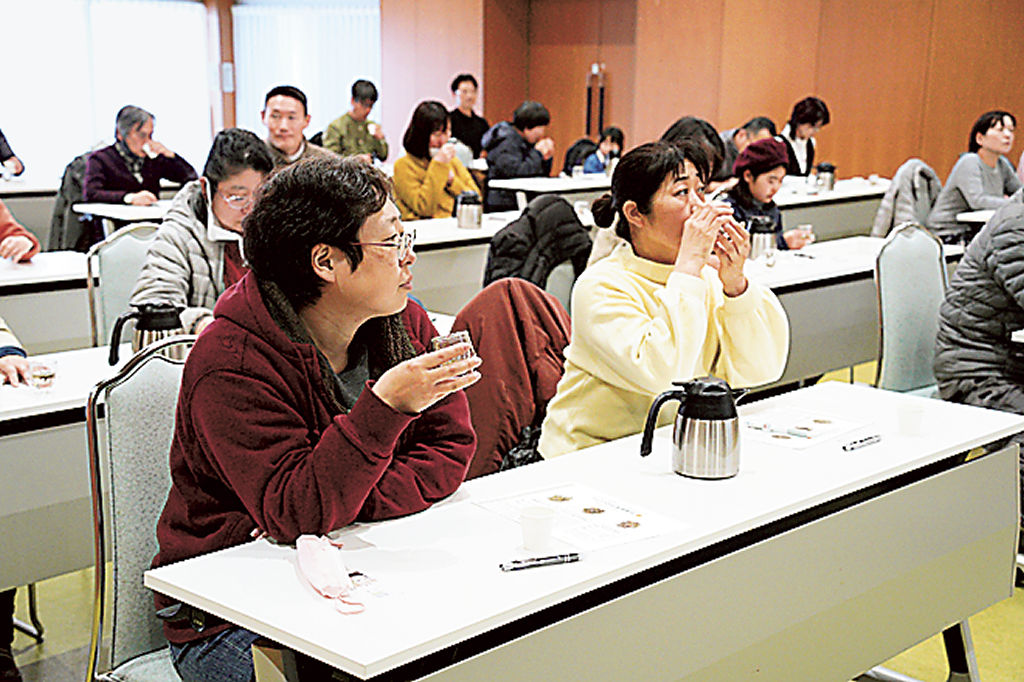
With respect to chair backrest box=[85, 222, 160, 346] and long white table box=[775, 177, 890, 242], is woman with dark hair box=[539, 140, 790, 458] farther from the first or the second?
long white table box=[775, 177, 890, 242]

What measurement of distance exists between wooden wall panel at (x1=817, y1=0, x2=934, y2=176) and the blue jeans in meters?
8.81

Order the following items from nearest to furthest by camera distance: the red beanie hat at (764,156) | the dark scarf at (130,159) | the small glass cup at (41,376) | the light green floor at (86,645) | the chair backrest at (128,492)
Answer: the chair backrest at (128,492) < the small glass cup at (41,376) < the light green floor at (86,645) < the red beanie hat at (764,156) < the dark scarf at (130,159)

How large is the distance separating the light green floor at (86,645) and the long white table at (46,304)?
1.03 meters

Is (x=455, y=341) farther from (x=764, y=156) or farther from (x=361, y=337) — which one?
(x=764, y=156)

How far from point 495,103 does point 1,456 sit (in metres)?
9.73

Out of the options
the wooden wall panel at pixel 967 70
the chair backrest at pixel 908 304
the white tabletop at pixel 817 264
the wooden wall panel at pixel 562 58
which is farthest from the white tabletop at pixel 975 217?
the wooden wall panel at pixel 562 58

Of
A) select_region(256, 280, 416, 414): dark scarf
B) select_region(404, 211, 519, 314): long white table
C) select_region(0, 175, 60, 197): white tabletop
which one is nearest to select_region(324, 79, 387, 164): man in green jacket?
select_region(0, 175, 60, 197): white tabletop

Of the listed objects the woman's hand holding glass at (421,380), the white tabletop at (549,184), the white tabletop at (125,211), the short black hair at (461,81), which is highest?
the short black hair at (461,81)

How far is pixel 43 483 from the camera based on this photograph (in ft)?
8.40

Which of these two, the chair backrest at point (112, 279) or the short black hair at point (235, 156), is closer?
the short black hair at point (235, 156)

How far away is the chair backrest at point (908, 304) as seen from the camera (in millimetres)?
3570

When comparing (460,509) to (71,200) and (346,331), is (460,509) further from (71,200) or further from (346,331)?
(71,200)

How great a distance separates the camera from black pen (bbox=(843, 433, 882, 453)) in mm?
2193

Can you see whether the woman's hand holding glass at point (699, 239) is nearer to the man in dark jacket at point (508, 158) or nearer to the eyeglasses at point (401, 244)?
the eyeglasses at point (401, 244)
